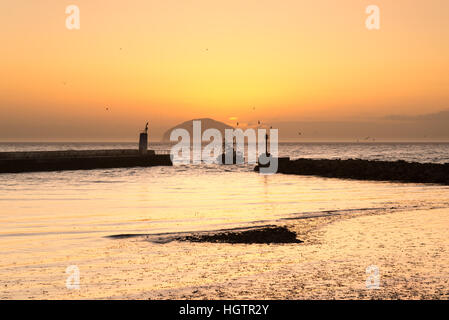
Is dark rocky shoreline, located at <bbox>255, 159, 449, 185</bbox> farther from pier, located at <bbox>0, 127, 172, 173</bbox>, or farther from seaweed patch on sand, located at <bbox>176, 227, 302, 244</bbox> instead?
seaweed patch on sand, located at <bbox>176, 227, 302, 244</bbox>

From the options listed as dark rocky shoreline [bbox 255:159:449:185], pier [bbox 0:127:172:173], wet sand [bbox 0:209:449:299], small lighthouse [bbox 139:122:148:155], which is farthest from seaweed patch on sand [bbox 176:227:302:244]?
small lighthouse [bbox 139:122:148:155]

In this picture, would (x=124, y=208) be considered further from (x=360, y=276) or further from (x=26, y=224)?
(x=360, y=276)

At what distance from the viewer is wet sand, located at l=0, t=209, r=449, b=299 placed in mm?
9453

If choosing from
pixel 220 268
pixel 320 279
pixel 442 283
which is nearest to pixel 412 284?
pixel 442 283

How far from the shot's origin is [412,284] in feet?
32.5

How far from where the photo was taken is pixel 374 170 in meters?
53.1

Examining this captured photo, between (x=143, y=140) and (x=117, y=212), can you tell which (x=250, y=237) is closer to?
(x=117, y=212)

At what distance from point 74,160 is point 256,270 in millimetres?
57039

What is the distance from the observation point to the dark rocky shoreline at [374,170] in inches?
1838

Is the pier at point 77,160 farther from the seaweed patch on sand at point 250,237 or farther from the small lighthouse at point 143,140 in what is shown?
the seaweed patch on sand at point 250,237

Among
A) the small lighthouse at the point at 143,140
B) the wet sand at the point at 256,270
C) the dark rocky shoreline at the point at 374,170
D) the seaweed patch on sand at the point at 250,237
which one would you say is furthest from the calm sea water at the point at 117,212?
the small lighthouse at the point at 143,140

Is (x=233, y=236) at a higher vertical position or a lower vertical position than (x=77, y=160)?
higher

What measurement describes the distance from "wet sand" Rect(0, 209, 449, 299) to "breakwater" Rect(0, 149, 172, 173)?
47211 millimetres

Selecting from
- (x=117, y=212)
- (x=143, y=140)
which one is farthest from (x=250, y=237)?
(x=143, y=140)
